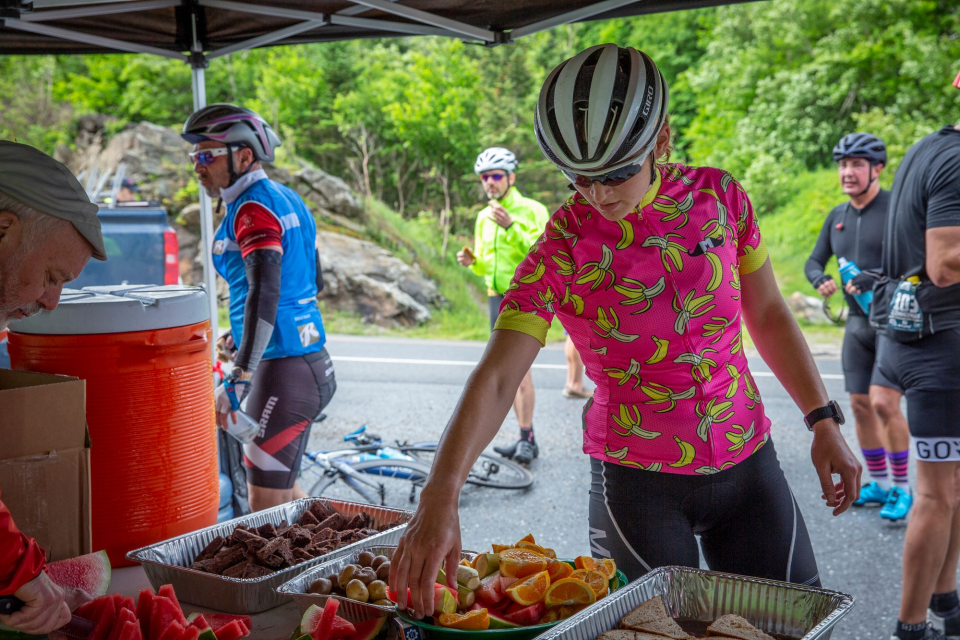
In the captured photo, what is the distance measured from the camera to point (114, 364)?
7.11ft

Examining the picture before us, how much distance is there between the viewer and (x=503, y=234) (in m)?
6.61

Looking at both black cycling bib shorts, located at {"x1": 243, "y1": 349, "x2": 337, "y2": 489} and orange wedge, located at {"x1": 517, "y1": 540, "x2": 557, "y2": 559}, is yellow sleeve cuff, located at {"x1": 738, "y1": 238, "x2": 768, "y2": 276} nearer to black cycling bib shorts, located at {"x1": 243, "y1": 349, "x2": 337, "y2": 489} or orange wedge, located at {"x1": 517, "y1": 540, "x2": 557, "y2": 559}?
orange wedge, located at {"x1": 517, "y1": 540, "x2": 557, "y2": 559}

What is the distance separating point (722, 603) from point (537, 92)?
22.1 m

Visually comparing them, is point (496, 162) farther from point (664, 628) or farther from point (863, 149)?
point (664, 628)

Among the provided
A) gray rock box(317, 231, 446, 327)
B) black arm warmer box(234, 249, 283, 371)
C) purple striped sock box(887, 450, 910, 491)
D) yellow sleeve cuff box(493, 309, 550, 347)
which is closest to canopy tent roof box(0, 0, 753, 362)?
black arm warmer box(234, 249, 283, 371)

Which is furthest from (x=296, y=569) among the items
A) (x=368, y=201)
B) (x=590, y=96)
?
(x=368, y=201)

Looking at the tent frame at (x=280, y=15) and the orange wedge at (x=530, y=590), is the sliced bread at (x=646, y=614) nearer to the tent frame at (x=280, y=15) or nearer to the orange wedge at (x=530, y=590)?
the orange wedge at (x=530, y=590)

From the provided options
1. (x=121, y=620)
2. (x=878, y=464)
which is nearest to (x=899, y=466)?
(x=878, y=464)

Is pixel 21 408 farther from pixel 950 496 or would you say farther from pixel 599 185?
pixel 950 496

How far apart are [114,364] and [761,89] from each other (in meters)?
20.6

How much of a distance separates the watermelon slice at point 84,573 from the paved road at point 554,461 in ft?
9.71

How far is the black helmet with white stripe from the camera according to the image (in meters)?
5.22

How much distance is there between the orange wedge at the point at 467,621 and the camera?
1501 millimetres

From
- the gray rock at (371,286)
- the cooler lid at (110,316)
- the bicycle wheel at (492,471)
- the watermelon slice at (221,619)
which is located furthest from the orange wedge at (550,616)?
the gray rock at (371,286)
